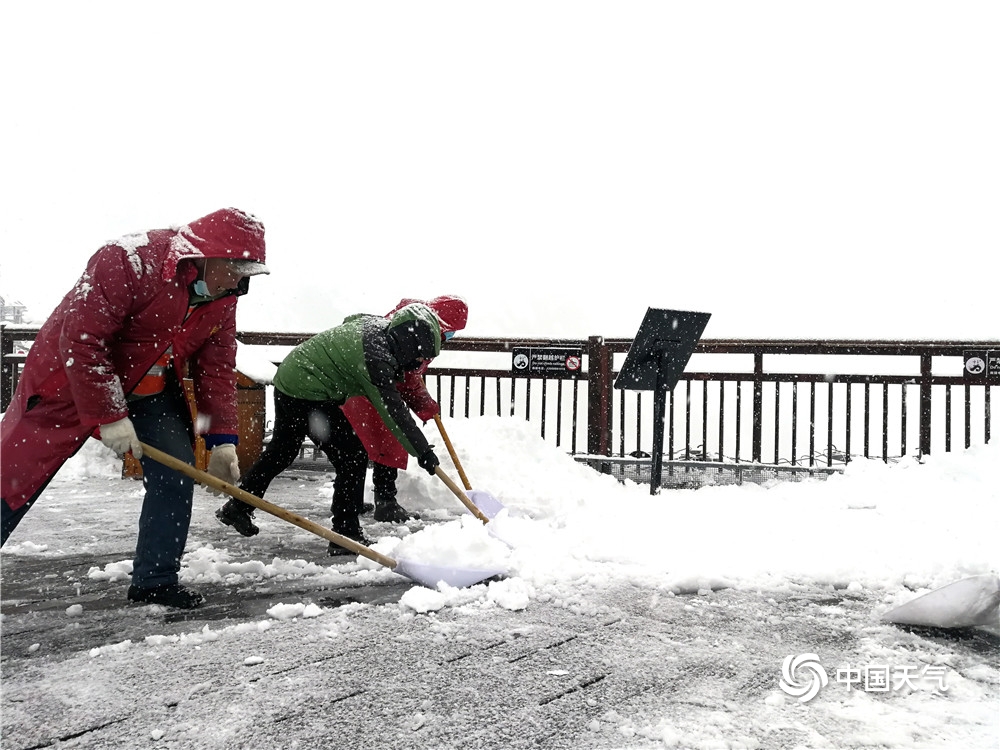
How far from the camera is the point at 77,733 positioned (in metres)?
1.78

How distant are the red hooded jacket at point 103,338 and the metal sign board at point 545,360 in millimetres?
4916

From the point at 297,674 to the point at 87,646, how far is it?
88 cm

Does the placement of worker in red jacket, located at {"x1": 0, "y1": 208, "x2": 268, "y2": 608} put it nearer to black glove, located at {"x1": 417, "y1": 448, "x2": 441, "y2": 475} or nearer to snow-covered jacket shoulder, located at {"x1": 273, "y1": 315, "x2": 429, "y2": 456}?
snow-covered jacket shoulder, located at {"x1": 273, "y1": 315, "x2": 429, "y2": 456}

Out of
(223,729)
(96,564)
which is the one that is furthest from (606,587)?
(96,564)

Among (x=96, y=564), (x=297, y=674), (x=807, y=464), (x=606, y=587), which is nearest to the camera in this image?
(x=297, y=674)

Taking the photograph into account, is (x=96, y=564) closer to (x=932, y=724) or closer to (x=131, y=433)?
(x=131, y=433)

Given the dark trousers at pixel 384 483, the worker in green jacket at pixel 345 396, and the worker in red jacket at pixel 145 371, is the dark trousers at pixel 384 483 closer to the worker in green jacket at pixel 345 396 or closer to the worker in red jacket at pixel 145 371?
the worker in green jacket at pixel 345 396

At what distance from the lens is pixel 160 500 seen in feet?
9.39

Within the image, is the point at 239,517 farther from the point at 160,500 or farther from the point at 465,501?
the point at 465,501

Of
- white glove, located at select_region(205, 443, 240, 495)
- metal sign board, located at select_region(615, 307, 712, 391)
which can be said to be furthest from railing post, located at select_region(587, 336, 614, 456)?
white glove, located at select_region(205, 443, 240, 495)

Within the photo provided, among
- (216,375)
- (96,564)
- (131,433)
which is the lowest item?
(96,564)

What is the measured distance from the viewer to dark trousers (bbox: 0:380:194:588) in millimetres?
2859

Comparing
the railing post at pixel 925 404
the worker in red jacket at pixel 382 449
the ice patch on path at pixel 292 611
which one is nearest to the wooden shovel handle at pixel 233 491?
the ice patch on path at pixel 292 611

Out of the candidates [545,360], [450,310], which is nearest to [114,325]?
[450,310]
